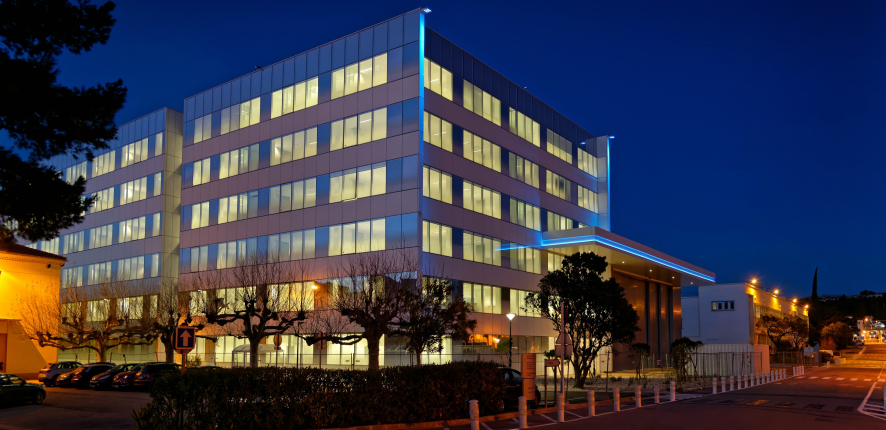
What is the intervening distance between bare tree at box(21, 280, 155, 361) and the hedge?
1266 inches

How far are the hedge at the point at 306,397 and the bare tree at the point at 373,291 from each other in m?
13.7

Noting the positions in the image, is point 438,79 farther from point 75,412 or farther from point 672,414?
point 75,412

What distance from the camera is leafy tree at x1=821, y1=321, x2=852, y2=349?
5497 inches

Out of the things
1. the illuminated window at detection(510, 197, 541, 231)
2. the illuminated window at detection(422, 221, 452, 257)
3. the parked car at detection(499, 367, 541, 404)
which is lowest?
the parked car at detection(499, 367, 541, 404)

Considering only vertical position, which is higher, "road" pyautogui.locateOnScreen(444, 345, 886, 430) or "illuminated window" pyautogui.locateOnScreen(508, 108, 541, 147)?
"illuminated window" pyautogui.locateOnScreen(508, 108, 541, 147)

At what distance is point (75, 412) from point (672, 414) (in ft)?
65.0

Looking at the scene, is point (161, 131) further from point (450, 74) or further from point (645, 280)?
point (645, 280)

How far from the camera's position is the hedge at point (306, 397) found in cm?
1666

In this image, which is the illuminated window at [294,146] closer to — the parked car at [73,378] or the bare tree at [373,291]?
the bare tree at [373,291]

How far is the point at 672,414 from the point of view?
Result: 73.6 ft

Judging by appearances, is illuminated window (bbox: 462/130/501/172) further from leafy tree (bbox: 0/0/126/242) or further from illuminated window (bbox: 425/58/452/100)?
leafy tree (bbox: 0/0/126/242)

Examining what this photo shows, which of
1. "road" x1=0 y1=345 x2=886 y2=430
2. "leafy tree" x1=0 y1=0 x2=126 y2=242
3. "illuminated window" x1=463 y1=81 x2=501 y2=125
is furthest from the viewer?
"illuminated window" x1=463 y1=81 x2=501 y2=125

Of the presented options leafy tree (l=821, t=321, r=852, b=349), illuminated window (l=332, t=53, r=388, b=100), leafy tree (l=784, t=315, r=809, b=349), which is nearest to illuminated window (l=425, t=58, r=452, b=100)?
illuminated window (l=332, t=53, r=388, b=100)

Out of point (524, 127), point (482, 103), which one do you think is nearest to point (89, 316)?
point (482, 103)
